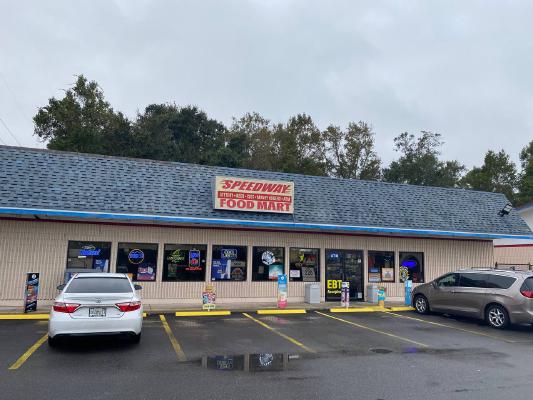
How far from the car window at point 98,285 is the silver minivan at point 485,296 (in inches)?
429

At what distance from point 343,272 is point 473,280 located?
5.82 metres

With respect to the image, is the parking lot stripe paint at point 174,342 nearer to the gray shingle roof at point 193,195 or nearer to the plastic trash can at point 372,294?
the gray shingle roof at point 193,195

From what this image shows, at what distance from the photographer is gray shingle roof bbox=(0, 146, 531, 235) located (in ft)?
49.0

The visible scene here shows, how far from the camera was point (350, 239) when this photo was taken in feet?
62.0

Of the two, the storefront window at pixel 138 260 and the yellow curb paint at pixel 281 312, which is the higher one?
the storefront window at pixel 138 260

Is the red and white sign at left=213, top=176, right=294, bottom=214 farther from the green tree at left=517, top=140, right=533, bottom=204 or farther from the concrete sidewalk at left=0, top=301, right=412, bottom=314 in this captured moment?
the green tree at left=517, top=140, right=533, bottom=204

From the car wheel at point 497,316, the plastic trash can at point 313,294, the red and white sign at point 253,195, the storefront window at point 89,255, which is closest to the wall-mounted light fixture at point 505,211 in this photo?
the car wheel at point 497,316

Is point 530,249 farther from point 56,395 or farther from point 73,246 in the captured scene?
point 56,395

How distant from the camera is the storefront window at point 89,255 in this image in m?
15.4

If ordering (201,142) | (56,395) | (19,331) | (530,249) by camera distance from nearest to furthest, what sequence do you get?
1. (56,395)
2. (19,331)
3. (530,249)
4. (201,142)

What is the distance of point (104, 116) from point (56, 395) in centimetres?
4009

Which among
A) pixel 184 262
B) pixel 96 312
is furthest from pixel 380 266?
pixel 96 312

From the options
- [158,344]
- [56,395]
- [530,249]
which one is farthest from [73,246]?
[530,249]

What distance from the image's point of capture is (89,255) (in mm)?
15570
